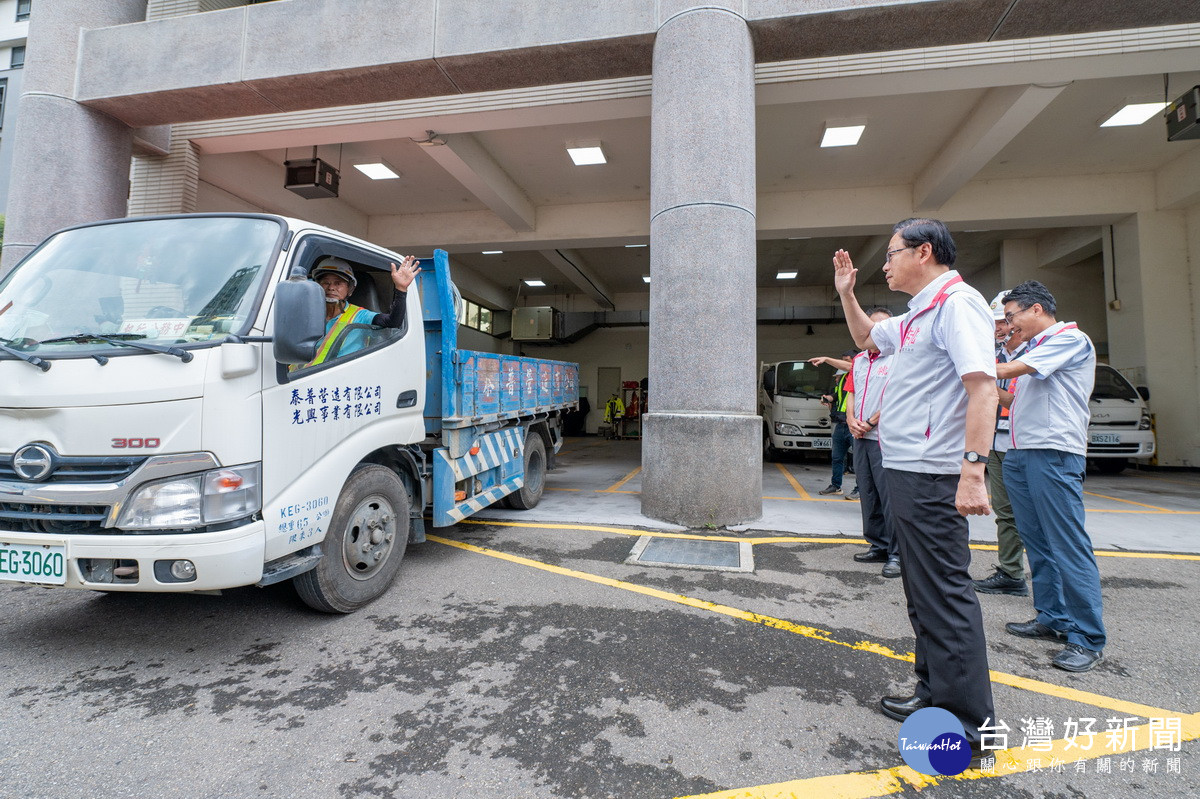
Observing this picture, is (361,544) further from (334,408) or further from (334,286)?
(334,286)

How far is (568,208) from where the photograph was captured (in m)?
12.2

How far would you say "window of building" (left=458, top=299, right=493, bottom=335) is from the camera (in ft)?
57.9

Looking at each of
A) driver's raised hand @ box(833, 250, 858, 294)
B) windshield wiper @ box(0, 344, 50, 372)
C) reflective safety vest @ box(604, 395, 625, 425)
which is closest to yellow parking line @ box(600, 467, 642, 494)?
driver's raised hand @ box(833, 250, 858, 294)

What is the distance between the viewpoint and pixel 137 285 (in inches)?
106

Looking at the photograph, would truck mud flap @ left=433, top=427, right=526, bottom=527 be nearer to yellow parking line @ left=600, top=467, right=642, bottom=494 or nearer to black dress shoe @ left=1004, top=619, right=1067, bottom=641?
yellow parking line @ left=600, top=467, right=642, bottom=494

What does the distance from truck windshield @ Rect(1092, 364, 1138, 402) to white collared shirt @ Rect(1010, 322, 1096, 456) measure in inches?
345

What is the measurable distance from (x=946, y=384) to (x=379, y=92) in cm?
789

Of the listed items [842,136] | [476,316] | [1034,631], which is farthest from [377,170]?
[1034,631]

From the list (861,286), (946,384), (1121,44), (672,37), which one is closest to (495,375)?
(946,384)

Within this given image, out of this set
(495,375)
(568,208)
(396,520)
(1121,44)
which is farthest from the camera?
(568,208)

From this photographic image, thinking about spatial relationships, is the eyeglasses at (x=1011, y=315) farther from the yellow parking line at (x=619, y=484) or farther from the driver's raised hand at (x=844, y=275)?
the yellow parking line at (x=619, y=484)

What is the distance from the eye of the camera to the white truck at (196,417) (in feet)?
7.39

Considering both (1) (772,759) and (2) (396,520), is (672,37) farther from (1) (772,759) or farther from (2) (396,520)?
(1) (772,759)

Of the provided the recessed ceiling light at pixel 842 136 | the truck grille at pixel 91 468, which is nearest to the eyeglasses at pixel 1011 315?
the truck grille at pixel 91 468
